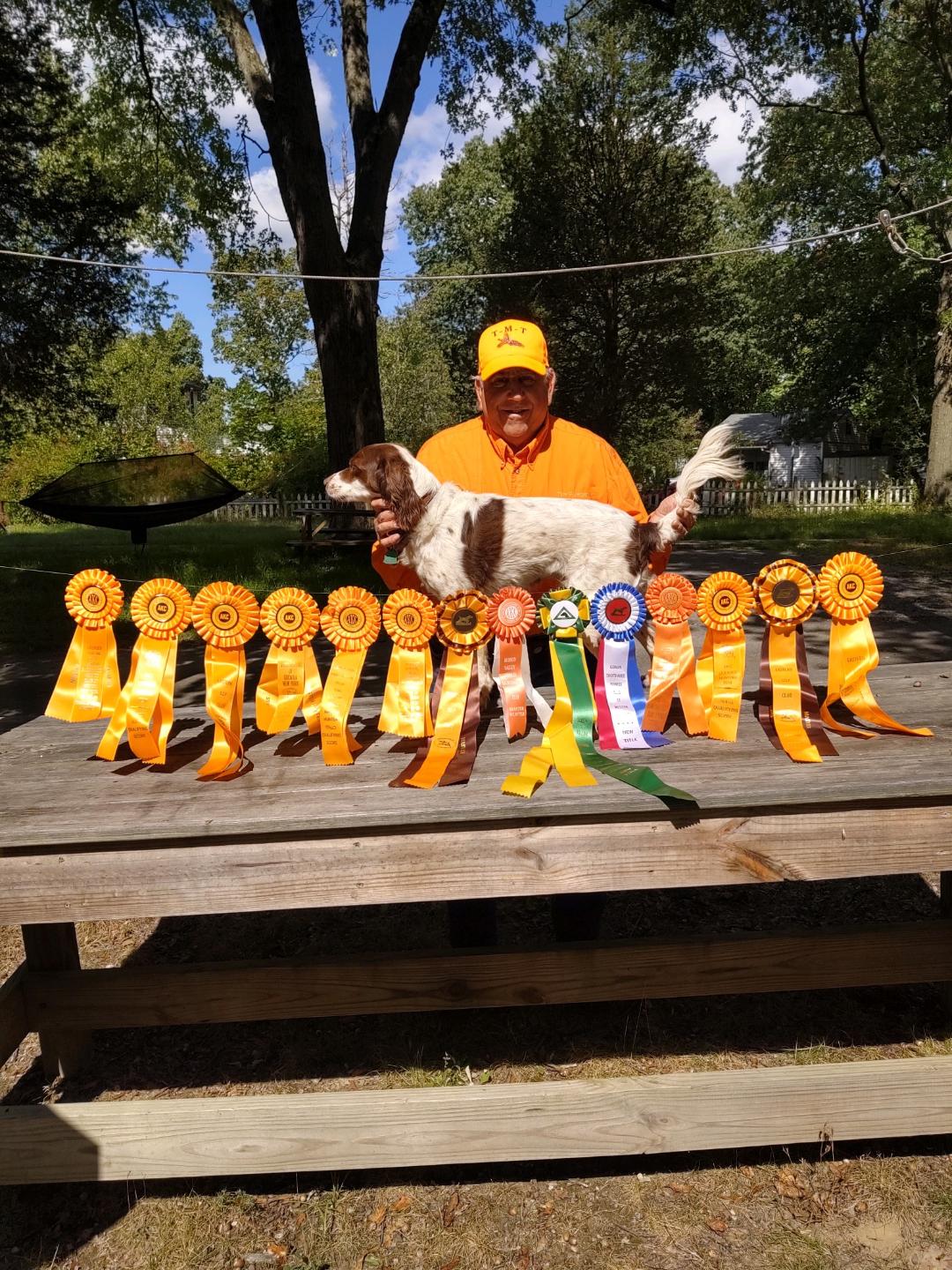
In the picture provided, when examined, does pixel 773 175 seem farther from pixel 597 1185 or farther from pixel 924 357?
pixel 597 1185

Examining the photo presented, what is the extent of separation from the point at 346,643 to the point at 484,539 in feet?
1.64

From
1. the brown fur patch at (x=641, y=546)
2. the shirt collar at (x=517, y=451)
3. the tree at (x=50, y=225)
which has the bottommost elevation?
the brown fur patch at (x=641, y=546)

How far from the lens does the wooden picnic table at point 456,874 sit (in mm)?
1674

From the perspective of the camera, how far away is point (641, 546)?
238 centimetres

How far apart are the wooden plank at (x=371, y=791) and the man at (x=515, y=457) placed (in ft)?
2.28

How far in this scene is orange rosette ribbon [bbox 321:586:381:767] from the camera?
2.11 metres

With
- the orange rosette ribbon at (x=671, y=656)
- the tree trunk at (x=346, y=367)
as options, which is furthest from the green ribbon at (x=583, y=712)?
the tree trunk at (x=346, y=367)

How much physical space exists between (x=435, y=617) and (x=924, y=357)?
28.3 m

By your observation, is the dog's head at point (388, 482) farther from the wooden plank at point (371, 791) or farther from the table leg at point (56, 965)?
the table leg at point (56, 965)

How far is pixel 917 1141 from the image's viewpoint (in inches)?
84.0

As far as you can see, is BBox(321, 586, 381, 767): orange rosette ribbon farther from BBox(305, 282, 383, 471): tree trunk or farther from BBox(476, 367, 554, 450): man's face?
BBox(305, 282, 383, 471): tree trunk

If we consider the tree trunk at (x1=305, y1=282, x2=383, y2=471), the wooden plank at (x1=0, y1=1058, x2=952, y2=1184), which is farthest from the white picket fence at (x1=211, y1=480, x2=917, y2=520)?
the wooden plank at (x1=0, y1=1058, x2=952, y2=1184)

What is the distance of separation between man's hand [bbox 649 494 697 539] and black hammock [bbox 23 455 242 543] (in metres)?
7.23

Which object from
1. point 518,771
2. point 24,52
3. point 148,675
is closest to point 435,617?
point 518,771
